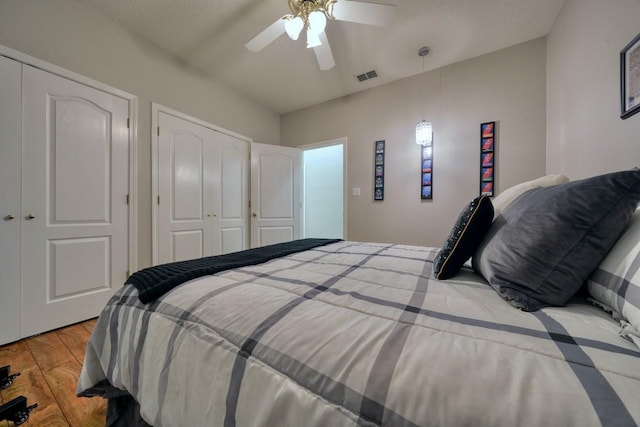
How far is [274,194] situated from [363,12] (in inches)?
95.3

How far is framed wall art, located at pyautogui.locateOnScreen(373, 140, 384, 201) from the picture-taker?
9.95 feet

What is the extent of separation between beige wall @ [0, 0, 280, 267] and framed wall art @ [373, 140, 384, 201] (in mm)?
1930

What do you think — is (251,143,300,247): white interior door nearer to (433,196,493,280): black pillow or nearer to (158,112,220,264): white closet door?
(158,112,220,264): white closet door

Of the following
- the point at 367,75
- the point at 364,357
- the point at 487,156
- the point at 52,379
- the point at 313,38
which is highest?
the point at 367,75

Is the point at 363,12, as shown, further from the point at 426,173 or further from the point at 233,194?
the point at 233,194

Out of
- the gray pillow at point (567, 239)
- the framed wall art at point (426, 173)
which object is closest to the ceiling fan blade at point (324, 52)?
the framed wall art at point (426, 173)

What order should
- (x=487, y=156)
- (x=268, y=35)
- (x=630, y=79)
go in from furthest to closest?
(x=487, y=156)
(x=268, y=35)
(x=630, y=79)

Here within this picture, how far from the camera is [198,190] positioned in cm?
272

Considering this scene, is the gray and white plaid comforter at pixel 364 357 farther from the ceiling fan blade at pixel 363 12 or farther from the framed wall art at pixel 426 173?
the framed wall art at pixel 426 173

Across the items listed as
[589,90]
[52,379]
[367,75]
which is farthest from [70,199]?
[589,90]

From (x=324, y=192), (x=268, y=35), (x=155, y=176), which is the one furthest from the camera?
(x=324, y=192)

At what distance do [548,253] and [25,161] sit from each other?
2937 millimetres

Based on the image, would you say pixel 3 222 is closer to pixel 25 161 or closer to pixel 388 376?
pixel 25 161

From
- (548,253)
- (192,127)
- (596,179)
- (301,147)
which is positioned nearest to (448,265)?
(548,253)
